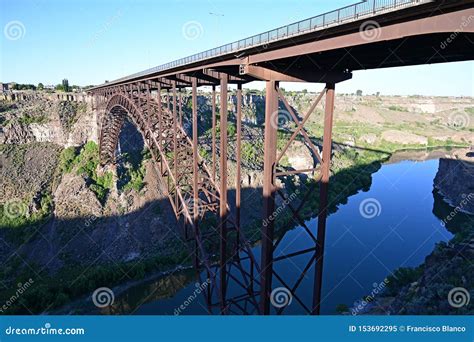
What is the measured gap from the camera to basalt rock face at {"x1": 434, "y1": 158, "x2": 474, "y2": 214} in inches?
1449

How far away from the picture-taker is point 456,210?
36031mm

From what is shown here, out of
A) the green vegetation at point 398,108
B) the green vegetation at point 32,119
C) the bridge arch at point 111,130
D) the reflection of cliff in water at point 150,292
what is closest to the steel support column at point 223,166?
the reflection of cliff in water at point 150,292

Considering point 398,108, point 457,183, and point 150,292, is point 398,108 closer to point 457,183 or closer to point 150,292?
point 457,183

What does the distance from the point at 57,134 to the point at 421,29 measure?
1451 inches

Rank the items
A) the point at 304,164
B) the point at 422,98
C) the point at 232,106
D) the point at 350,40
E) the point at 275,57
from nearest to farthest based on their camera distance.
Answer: the point at 350,40
the point at 275,57
the point at 304,164
the point at 232,106
the point at 422,98

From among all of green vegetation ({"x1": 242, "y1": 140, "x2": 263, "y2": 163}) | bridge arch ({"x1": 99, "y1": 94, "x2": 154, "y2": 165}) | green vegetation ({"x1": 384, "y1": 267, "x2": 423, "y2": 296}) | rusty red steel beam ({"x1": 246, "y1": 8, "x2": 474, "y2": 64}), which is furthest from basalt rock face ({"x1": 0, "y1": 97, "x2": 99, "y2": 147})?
rusty red steel beam ({"x1": 246, "y1": 8, "x2": 474, "y2": 64})

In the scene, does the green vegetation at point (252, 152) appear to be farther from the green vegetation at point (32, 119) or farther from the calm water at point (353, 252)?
the green vegetation at point (32, 119)

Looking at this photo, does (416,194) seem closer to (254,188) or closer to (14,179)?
(254,188)

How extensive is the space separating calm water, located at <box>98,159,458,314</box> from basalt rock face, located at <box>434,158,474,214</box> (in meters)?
2.23

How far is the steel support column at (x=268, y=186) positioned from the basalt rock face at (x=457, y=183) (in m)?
37.1

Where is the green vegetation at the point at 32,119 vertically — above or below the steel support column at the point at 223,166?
above

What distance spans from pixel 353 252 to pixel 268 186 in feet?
71.3

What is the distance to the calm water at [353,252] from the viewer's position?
805 inches

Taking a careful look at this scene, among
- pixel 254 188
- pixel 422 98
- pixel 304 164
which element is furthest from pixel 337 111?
pixel 254 188
